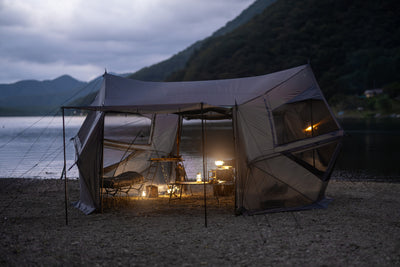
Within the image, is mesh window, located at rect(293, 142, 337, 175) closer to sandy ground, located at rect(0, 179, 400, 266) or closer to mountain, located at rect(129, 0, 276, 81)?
sandy ground, located at rect(0, 179, 400, 266)

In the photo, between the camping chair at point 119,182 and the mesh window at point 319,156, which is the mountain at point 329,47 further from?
the camping chair at point 119,182

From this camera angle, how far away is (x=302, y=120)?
775 cm

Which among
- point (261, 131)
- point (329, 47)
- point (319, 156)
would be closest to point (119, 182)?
point (261, 131)

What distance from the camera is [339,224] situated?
6.23 metres

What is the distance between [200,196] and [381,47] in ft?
256

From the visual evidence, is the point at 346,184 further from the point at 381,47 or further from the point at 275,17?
the point at 275,17

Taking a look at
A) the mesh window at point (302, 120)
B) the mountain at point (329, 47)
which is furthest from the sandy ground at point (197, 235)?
the mountain at point (329, 47)

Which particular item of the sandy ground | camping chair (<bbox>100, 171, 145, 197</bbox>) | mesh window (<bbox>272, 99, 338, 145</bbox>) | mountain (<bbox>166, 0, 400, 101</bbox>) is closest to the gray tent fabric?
mesh window (<bbox>272, 99, 338, 145</bbox>)

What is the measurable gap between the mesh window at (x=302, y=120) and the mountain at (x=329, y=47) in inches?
2421

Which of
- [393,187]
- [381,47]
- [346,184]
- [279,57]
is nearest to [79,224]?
[346,184]

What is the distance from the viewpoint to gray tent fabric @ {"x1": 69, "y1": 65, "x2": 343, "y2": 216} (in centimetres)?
714

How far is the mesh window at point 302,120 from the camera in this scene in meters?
7.48

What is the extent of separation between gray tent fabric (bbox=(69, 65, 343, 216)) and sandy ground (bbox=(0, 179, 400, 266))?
48 cm

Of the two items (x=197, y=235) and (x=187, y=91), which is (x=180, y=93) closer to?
(x=187, y=91)
